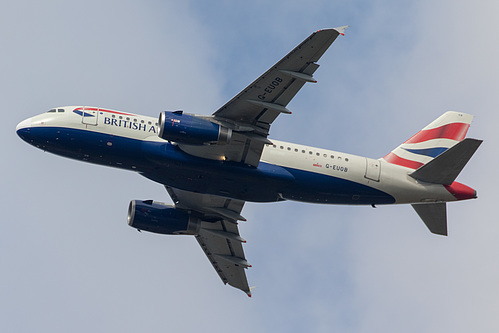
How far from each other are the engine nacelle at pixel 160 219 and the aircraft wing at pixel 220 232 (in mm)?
611

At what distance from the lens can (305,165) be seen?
50875mm

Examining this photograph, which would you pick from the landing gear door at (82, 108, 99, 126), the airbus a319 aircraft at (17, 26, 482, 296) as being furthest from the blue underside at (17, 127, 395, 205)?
the landing gear door at (82, 108, 99, 126)

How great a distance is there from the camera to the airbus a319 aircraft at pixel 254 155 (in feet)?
155

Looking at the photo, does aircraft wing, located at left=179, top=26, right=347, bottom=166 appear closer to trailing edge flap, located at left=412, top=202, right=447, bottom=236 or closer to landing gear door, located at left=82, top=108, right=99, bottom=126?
landing gear door, located at left=82, top=108, right=99, bottom=126

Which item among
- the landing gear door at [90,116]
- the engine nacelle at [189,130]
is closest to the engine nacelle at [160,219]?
the landing gear door at [90,116]

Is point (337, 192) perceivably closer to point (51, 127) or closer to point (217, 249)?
point (217, 249)

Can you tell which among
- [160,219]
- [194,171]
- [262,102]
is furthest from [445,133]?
[160,219]

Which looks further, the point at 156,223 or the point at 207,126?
the point at 156,223

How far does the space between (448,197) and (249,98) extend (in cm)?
1546

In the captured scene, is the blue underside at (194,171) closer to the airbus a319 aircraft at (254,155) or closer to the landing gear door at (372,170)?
the airbus a319 aircraft at (254,155)

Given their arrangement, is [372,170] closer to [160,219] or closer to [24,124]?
[160,219]

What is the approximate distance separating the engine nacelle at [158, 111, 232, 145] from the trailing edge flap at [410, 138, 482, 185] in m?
13.7

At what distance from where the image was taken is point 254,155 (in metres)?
49.4

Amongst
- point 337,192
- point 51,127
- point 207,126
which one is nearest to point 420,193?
point 337,192
